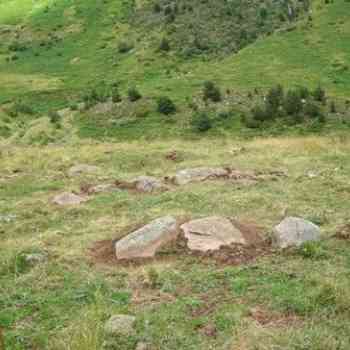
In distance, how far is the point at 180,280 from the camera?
35.2 ft

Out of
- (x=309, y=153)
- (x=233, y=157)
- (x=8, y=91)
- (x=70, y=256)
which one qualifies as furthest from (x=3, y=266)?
(x=8, y=91)

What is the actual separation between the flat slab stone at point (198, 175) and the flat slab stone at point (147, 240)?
20.5 feet

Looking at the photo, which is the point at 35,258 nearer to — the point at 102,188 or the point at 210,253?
the point at 210,253

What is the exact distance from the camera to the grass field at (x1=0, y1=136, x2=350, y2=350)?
8.70 metres

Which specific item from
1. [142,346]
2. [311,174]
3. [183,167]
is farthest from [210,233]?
[183,167]

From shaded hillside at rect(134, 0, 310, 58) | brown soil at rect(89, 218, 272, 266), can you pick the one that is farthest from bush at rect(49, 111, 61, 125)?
brown soil at rect(89, 218, 272, 266)

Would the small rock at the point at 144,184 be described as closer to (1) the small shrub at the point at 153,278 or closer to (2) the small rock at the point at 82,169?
(2) the small rock at the point at 82,169

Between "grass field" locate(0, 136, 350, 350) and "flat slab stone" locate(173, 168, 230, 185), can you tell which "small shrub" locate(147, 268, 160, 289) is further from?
"flat slab stone" locate(173, 168, 230, 185)

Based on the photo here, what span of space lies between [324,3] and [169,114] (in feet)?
90.3

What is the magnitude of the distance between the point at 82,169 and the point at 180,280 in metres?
12.8

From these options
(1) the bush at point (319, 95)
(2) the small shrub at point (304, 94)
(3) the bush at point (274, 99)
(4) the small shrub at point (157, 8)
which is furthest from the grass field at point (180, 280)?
(4) the small shrub at point (157, 8)

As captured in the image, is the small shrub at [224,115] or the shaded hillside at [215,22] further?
the shaded hillside at [215,22]

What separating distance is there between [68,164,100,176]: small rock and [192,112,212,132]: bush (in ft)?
31.3

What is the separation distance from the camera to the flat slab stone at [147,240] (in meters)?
12.2
